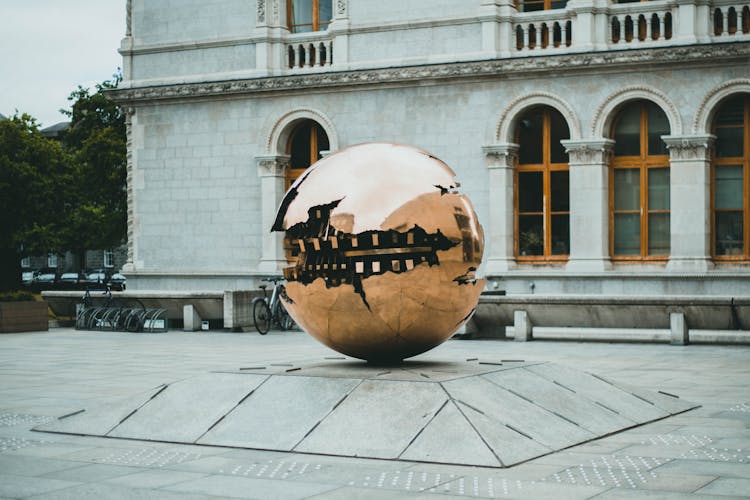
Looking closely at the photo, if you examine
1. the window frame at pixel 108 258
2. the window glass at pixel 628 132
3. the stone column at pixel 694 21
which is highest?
the stone column at pixel 694 21

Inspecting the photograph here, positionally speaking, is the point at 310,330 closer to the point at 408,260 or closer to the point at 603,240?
the point at 408,260

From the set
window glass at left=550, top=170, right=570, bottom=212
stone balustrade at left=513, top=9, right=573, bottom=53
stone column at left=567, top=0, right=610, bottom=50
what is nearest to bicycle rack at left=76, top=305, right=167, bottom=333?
window glass at left=550, top=170, right=570, bottom=212

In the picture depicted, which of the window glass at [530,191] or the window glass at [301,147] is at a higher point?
the window glass at [301,147]

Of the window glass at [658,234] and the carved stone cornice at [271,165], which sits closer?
the window glass at [658,234]

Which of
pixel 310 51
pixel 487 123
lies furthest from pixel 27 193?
pixel 487 123

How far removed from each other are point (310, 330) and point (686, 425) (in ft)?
11.9

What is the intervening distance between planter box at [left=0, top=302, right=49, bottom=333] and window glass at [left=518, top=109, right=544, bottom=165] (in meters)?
12.0

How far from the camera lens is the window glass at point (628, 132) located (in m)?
26.9

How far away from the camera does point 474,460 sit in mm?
8695

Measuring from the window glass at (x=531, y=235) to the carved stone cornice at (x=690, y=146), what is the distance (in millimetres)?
3644

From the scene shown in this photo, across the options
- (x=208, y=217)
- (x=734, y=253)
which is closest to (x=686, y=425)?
(x=734, y=253)

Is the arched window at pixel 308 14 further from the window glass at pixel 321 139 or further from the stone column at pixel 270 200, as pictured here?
the stone column at pixel 270 200

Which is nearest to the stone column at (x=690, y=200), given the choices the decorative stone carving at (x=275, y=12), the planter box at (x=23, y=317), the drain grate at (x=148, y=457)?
the decorative stone carving at (x=275, y=12)

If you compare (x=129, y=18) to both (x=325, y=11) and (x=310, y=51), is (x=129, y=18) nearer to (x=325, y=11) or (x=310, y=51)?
(x=310, y=51)
